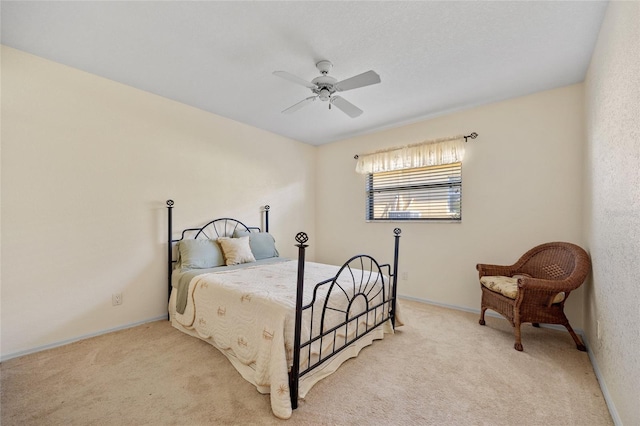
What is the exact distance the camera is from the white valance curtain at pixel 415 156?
11.5 feet

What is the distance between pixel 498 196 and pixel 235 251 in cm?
323

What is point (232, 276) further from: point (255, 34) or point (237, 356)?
point (255, 34)

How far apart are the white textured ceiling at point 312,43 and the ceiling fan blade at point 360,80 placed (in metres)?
0.26

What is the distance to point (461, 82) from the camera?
276cm

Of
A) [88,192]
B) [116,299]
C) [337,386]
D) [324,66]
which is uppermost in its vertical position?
[324,66]

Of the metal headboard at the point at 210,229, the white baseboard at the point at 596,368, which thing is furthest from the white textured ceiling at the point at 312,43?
the white baseboard at the point at 596,368

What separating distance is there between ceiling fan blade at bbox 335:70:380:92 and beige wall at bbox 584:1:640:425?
4.46ft

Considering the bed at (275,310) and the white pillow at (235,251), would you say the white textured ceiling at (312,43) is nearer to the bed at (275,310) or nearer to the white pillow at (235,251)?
the bed at (275,310)

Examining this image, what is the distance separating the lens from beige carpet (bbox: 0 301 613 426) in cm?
160

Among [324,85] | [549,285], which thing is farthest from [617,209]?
[324,85]

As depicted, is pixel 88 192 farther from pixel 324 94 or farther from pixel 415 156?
pixel 415 156

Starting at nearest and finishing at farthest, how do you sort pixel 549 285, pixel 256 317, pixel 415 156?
1. pixel 256 317
2. pixel 549 285
3. pixel 415 156

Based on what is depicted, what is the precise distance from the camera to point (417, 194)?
3.93m

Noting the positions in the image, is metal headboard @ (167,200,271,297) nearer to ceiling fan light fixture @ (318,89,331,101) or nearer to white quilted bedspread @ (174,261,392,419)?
white quilted bedspread @ (174,261,392,419)
